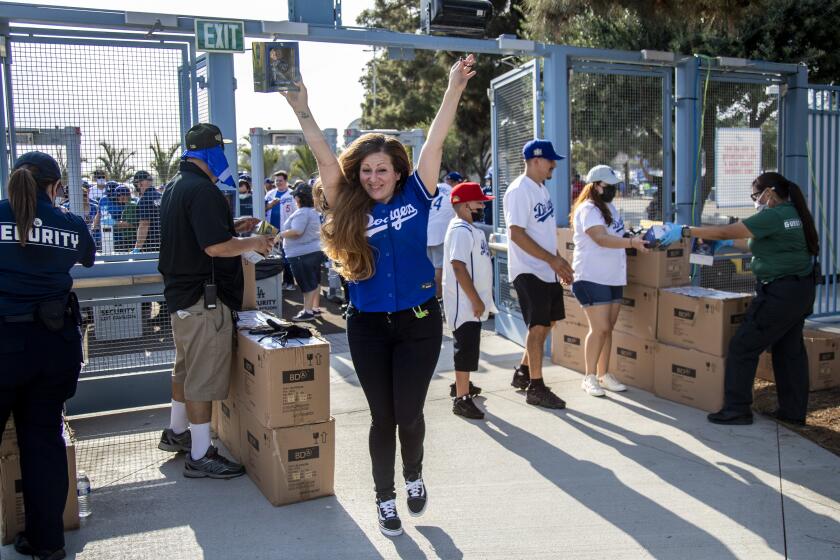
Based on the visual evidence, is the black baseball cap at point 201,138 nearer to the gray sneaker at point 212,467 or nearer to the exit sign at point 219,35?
the exit sign at point 219,35

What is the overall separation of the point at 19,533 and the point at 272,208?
1024 centimetres

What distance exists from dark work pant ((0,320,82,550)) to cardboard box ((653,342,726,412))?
4.31 metres

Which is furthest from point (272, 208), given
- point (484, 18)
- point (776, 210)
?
point (776, 210)

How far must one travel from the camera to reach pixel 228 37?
5.89m

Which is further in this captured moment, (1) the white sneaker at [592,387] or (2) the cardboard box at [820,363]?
(2) the cardboard box at [820,363]

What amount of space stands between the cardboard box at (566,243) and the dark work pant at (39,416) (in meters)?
4.42

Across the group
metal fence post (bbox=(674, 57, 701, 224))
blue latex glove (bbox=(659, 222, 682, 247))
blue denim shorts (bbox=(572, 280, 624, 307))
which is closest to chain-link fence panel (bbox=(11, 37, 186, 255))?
blue denim shorts (bbox=(572, 280, 624, 307))

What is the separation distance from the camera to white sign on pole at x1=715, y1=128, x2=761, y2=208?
7.97 meters

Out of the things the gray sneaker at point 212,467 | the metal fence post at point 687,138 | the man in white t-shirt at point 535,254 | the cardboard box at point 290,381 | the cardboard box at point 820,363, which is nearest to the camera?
the cardboard box at point 290,381

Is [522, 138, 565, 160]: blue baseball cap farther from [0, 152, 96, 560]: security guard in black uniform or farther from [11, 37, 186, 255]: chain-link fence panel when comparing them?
[0, 152, 96, 560]: security guard in black uniform

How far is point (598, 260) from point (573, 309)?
3.15 feet

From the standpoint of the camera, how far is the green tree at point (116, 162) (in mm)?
5586

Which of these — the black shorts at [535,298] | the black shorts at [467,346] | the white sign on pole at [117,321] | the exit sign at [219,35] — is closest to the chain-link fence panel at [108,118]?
the exit sign at [219,35]

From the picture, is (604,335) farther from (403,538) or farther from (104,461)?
(104,461)
